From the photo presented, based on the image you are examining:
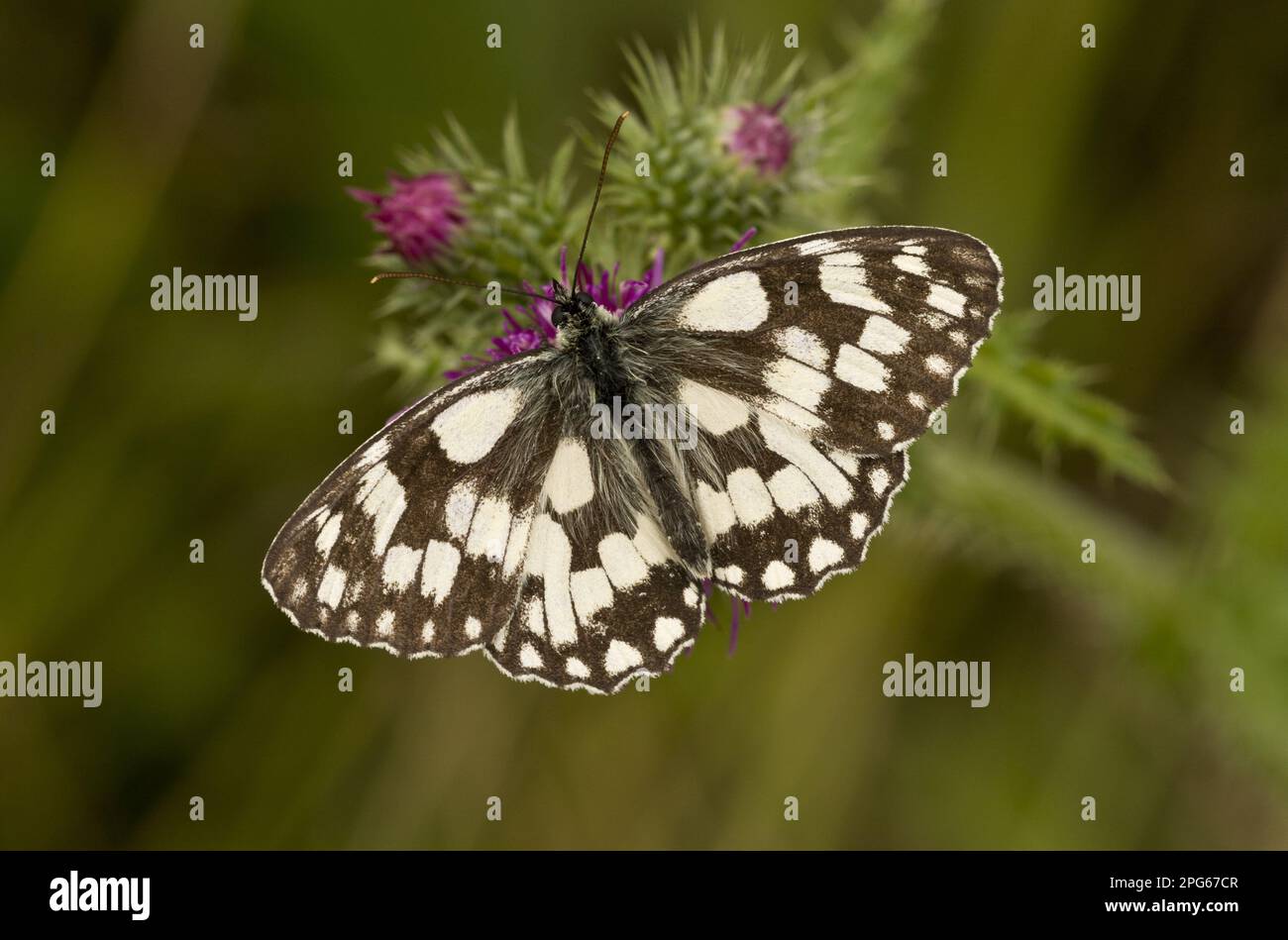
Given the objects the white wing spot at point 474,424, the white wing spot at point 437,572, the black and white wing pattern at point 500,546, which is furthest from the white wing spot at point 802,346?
the white wing spot at point 437,572

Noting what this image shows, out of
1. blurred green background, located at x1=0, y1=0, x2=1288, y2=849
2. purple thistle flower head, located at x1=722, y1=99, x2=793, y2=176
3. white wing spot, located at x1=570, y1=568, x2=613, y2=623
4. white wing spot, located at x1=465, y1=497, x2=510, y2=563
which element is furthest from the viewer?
blurred green background, located at x1=0, y1=0, x2=1288, y2=849

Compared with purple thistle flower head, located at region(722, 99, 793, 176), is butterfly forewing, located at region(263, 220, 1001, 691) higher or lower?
lower

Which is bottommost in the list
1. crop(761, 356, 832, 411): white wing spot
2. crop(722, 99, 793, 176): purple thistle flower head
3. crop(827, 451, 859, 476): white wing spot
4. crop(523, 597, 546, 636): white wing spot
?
crop(523, 597, 546, 636): white wing spot

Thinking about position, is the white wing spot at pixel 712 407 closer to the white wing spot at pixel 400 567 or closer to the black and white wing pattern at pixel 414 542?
the black and white wing pattern at pixel 414 542

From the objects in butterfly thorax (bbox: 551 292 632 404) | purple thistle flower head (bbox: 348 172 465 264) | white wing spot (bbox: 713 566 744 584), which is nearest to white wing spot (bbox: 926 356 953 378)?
white wing spot (bbox: 713 566 744 584)

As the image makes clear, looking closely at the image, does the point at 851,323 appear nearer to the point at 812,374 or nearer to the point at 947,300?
the point at 812,374

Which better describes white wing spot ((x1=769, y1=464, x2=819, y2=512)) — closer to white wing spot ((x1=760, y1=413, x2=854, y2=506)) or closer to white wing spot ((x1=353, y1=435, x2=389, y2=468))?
white wing spot ((x1=760, y1=413, x2=854, y2=506))

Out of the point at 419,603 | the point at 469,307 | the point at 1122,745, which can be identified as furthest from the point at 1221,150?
the point at 419,603

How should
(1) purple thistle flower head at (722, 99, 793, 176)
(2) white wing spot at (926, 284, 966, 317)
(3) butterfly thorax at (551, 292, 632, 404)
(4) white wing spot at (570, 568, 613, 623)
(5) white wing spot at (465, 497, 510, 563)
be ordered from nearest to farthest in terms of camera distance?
1. (2) white wing spot at (926, 284, 966, 317)
2. (5) white wing spot at (465, 497, 510, 563)
3. (4) white wing spot at (570, 568, 613, 623)
4. (3) butterfly thorax at (551, 292, 632, 404)
5. (1) purple thistle flower head at (722, 99, 793, 176)
